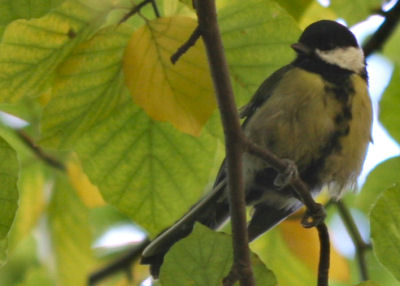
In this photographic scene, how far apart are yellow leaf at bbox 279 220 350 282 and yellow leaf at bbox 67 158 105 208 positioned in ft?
2.07

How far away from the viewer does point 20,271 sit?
12.5 ft

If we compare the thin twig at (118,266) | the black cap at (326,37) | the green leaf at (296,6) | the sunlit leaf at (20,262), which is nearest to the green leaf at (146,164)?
the green leaf at (296,6)

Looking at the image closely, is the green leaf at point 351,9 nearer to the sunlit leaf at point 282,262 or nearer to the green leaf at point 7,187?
the sunlit leaf at point 282,262

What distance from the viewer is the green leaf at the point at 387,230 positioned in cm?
149

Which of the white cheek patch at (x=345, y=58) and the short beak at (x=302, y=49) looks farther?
the white cheek patch at (x=345, y=58)

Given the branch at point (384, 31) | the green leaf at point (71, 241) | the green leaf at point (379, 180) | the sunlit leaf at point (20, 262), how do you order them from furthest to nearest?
the sunlit leaf at point (20, 262) → the branch at point (384, 31) → the green leaf at point (71, 241) → the green leaf at point (379, 180)

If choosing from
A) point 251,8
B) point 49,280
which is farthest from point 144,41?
point 49,280

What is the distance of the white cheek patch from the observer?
2.26 metres

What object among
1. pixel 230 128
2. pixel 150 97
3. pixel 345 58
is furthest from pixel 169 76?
pixel 345 58

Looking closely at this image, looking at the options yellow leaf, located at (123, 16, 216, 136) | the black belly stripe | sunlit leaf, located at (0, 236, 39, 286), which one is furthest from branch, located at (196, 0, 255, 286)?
sunlit leaf, located at (0, 236, 39, 286)

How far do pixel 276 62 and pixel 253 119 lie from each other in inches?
18.3

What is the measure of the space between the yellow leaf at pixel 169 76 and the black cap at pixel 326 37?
0.73 metres

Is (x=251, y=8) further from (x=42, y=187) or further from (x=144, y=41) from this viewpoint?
(x=42, y=187)

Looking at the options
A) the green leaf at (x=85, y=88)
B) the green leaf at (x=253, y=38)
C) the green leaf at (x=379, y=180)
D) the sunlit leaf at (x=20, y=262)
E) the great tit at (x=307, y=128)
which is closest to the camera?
the green leaf at (x=85, y=88)
